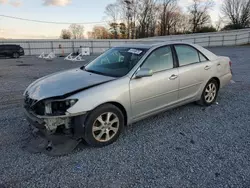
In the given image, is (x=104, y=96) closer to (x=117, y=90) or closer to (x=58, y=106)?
(x=117, y=90)

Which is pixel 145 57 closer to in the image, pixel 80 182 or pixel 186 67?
pixel 186 67

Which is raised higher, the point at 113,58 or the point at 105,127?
the point at 113,58

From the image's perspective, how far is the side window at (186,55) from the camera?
3.83 meters

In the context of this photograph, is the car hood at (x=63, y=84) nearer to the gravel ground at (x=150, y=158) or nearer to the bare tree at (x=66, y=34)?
the gravel ground at (x=150, y=158)

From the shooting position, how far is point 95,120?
277 cm

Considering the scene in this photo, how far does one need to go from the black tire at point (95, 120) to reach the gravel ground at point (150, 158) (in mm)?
112

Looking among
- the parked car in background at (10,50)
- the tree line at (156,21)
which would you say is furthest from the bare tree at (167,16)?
the parked car in background at (10,50)

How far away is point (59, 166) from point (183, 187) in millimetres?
1548

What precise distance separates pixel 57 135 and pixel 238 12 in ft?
226

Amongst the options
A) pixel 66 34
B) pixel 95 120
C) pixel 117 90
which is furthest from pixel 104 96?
pixel 66 34

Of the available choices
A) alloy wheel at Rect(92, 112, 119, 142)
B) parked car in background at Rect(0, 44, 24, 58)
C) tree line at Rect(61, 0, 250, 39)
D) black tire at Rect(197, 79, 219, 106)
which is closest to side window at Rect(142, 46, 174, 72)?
alloy wheel at Rect(92, 112, 119, 142)

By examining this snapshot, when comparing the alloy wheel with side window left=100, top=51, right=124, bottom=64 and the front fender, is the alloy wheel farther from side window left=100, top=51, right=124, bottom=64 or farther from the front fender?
side window left=100, top=51, right=124, bottom=64

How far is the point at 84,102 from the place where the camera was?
262 centimetres

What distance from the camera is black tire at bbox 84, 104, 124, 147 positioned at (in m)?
2.71
